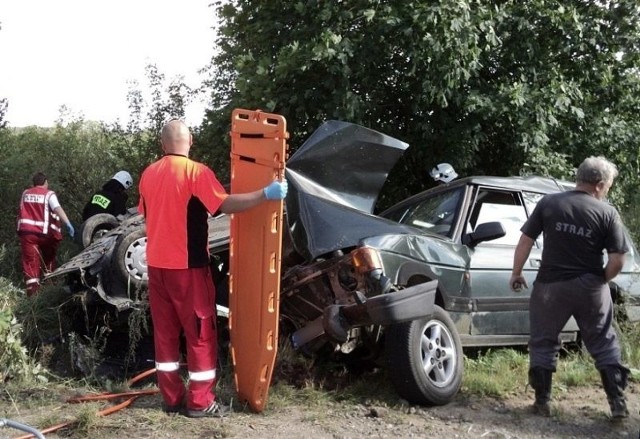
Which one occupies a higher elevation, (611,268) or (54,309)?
(611,268)

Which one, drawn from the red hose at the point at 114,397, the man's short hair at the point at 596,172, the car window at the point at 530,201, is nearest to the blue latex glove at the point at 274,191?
the red hose at the point at 114,397

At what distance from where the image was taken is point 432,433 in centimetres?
430

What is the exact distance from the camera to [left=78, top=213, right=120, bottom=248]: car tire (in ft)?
23.2

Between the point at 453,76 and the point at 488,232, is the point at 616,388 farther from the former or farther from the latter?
the point at 453,76

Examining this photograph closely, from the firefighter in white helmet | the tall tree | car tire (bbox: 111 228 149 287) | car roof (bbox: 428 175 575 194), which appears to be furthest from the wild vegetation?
car roof (bbox: 428 175 575 194)

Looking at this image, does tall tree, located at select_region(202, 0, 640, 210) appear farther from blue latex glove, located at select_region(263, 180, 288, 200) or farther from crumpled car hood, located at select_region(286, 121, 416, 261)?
blue latex glove, located at select_region(263, 180, 288, 200)

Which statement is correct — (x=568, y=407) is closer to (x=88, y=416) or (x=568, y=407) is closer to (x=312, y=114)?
(x=88, y=416)

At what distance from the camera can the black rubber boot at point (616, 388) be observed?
4.55 metres

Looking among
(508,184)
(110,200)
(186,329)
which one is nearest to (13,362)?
(186,329)

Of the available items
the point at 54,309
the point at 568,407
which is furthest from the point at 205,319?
the point at 568,407

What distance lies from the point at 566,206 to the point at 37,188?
25.1ft

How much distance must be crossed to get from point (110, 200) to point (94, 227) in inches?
59.8

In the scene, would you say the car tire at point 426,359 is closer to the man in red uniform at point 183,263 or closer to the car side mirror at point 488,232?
the car side mirror at point 488,232

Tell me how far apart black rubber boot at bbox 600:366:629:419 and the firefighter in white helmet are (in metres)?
6.10
